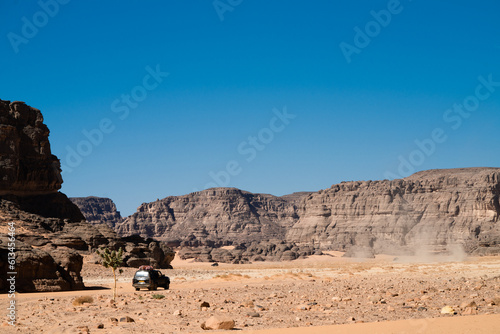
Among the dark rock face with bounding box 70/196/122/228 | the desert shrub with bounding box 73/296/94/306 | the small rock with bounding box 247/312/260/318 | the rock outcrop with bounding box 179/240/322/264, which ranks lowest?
the desert shrub with bounding box 73/296/94/306

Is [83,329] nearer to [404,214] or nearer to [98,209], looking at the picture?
[404,214]

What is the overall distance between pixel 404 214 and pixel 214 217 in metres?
62.8

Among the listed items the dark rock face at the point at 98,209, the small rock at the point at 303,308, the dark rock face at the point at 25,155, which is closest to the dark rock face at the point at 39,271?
Result: the small rock at the point at 303,308

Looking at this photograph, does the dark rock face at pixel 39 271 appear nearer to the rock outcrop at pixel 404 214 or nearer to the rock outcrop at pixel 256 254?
the rock outcrop at pixel 256 254

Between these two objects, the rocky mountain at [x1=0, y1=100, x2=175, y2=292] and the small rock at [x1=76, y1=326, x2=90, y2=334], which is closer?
the small rock at [x1=76, y1=326, x2=90, y2=334]

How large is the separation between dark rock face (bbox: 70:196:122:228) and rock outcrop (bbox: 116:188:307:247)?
903 inches

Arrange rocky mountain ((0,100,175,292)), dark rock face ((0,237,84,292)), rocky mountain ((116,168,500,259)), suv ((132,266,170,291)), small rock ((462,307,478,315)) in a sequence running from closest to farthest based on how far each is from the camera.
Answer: small rock ((462,307,478,315))
dark rock face ((0,237,84,292))
suv ((132,266,170,291))
rocky mountain ((0,100,175,292))
rocky mountain ((116,168,500,259))

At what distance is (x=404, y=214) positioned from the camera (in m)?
102

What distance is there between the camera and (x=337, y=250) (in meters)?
98.2

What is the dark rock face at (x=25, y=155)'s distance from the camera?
176ft

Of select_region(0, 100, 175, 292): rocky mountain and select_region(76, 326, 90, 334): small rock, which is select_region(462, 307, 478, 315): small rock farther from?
select_region(0, 100, 175, 292): rocky mountain

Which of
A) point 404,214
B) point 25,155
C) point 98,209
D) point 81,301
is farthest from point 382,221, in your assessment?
point 98,209

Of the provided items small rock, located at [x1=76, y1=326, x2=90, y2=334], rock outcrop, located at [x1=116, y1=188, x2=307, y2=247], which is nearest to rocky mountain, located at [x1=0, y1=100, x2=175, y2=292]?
small rock, located at [x1=76, y1=326, x2=90, y2=334]

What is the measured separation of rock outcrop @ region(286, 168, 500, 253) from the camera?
90.5 meters
